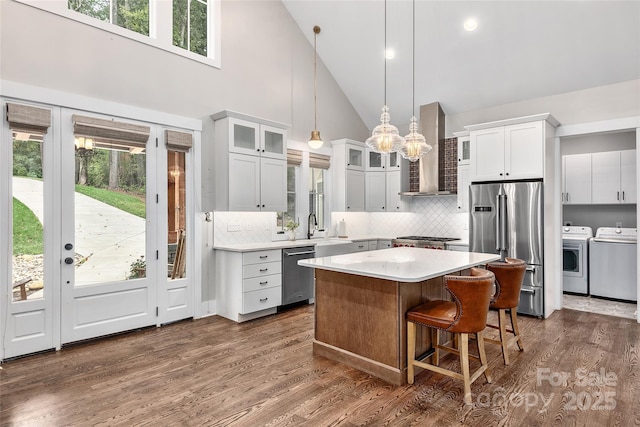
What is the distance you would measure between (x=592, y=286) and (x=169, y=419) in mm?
6174

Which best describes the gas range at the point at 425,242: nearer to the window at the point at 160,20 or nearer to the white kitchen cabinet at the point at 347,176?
the white kitchen cabinet at the point at 347,176

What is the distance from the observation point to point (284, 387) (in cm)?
282

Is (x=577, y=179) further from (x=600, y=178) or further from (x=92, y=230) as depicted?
(x=92, y=230)

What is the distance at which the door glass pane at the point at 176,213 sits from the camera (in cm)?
442

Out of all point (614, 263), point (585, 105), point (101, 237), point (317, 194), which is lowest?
point (614, 263)

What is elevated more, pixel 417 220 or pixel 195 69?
pixel 195 69

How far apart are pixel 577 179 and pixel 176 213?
627 cm

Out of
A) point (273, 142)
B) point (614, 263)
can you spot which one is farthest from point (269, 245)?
point (614, 263)

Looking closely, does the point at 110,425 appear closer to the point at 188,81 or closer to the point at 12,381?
the point at 12,381

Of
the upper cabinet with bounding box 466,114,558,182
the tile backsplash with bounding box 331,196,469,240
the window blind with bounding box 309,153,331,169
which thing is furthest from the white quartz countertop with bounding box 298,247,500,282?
the window blind with bounding box 309,153,331,169

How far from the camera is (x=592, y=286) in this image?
5.72m

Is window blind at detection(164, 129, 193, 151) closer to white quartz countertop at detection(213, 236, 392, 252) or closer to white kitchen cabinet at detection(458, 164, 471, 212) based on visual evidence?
white quartz countertop at detection(213, 236, 392, 252)

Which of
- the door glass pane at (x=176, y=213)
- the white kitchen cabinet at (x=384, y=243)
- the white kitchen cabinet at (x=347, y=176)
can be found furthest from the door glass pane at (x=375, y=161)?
the door glass pane at (x=176, y=213)

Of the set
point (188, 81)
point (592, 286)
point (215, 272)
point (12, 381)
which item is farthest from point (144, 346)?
point (592, 286)
